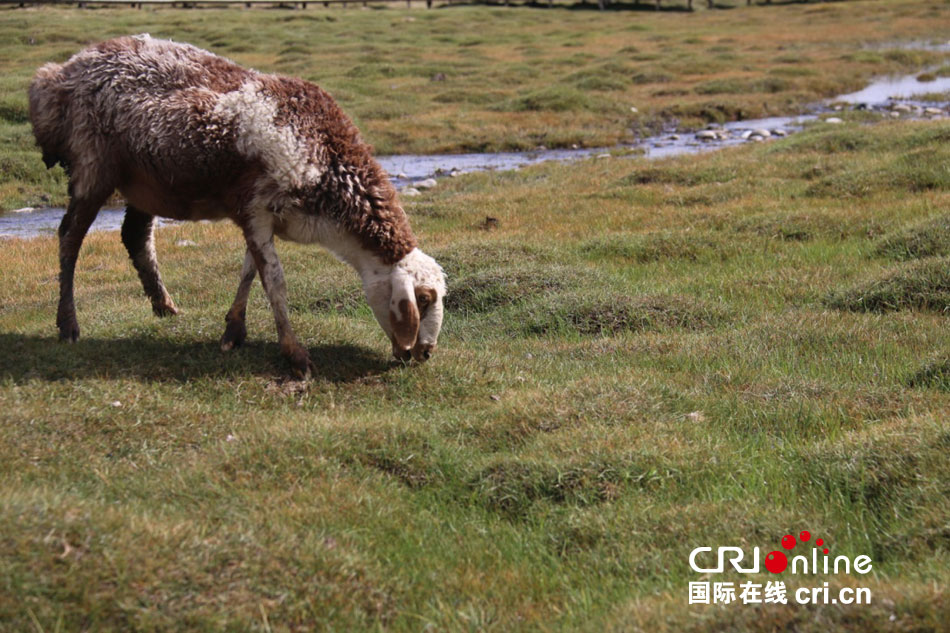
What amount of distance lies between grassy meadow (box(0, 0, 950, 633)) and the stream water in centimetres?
299

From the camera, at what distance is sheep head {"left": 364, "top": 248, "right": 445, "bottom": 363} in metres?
7.90

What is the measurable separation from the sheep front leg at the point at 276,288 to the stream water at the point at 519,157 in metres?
10.6

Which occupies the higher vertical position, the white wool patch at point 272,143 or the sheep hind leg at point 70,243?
the white wool patch at point 272,143

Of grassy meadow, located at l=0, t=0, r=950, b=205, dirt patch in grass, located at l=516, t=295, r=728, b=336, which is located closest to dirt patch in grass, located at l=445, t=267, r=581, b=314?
dirt patch in grass, located at l=516, t=295, r=728, b=336

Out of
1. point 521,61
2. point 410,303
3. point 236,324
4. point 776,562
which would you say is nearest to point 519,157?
point 236,324

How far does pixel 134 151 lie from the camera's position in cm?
801

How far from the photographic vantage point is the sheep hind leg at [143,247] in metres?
9.35

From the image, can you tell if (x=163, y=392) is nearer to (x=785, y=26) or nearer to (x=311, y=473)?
(x=311, y=473)

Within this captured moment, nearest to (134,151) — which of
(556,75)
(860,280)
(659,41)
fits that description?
(860,280)

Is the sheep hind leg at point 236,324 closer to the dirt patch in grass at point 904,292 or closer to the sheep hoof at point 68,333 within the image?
the sheep hoof at point 68,333

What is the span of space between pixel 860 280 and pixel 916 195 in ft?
18.2

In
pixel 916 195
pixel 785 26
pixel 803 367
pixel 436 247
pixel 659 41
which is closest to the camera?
pixel 803 367

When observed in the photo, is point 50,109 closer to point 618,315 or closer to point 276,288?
point 276,288

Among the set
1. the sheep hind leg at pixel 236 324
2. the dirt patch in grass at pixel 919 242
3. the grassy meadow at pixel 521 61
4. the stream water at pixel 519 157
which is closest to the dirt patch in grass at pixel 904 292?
the dirt patch in grass at pixel 919 242
